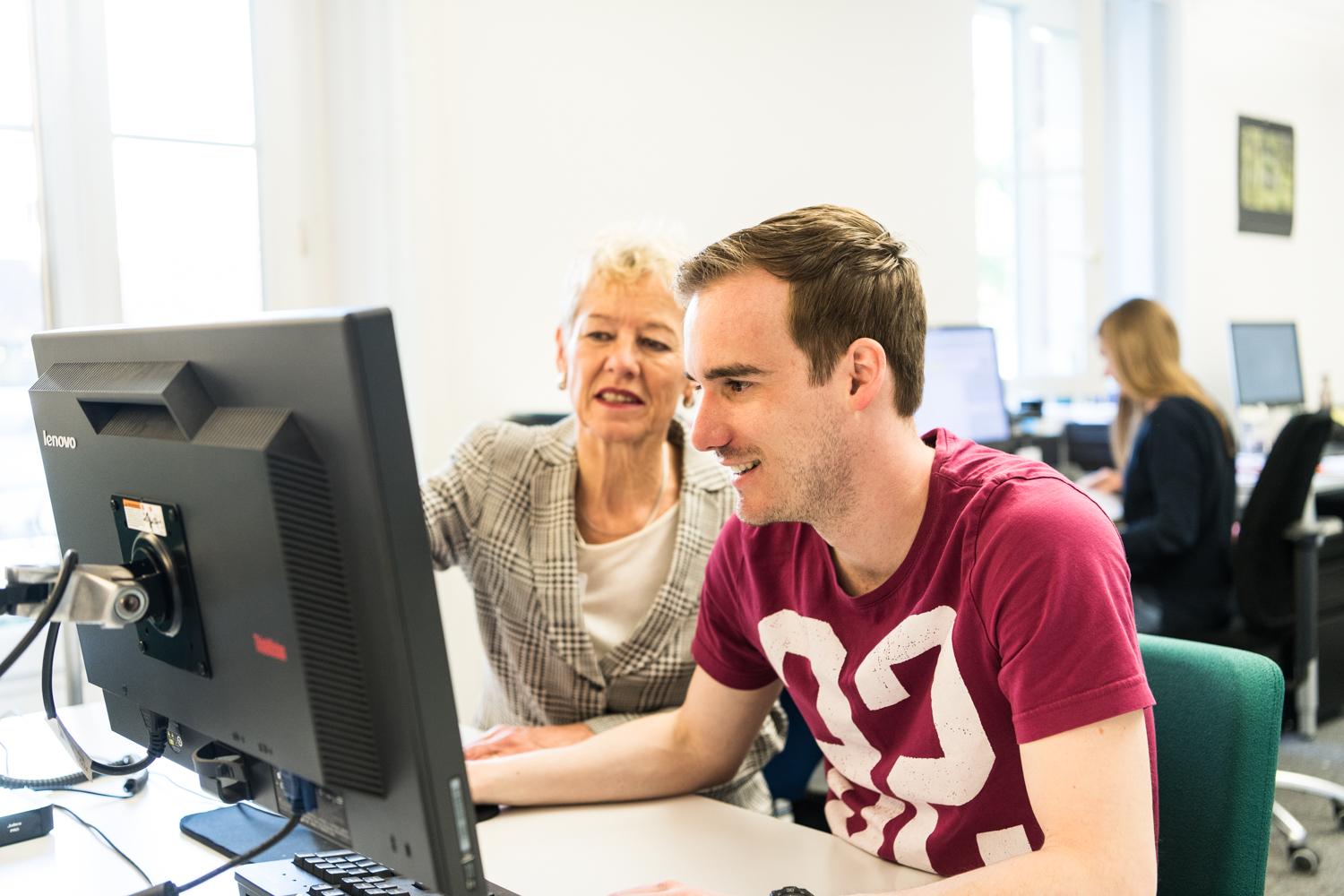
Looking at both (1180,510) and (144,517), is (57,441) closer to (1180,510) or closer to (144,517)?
(144,517)

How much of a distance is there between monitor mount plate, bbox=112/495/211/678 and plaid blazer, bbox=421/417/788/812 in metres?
0.71

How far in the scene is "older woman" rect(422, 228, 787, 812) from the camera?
149cm

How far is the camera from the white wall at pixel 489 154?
2.65 meters

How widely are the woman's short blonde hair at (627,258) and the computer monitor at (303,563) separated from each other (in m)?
0.85

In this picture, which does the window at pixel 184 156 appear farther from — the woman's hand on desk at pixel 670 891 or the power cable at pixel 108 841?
the woman's hand on desk at pixel 670 891

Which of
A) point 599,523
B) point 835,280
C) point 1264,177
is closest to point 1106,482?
point 599,523

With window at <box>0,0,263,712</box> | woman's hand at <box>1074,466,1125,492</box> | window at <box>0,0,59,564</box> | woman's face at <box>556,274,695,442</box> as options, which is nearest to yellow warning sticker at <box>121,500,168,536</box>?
woman's face at <box>556,274,695,442</box>

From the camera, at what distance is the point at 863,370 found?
3.52 feet

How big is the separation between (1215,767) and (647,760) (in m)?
0.58

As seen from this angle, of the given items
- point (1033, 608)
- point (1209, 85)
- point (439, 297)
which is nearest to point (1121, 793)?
point (1033, 608)

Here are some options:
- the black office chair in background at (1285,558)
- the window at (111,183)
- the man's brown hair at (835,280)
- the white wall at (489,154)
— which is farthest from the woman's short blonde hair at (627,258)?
the black office chair in background at (1285,558)

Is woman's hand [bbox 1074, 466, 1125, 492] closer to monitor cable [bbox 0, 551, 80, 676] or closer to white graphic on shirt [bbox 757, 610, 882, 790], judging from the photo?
white graphic on shirt [bbox 757, 610, 882, 790]

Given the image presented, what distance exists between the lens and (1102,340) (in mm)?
3314

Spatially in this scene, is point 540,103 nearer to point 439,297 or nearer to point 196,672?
point 439,297
